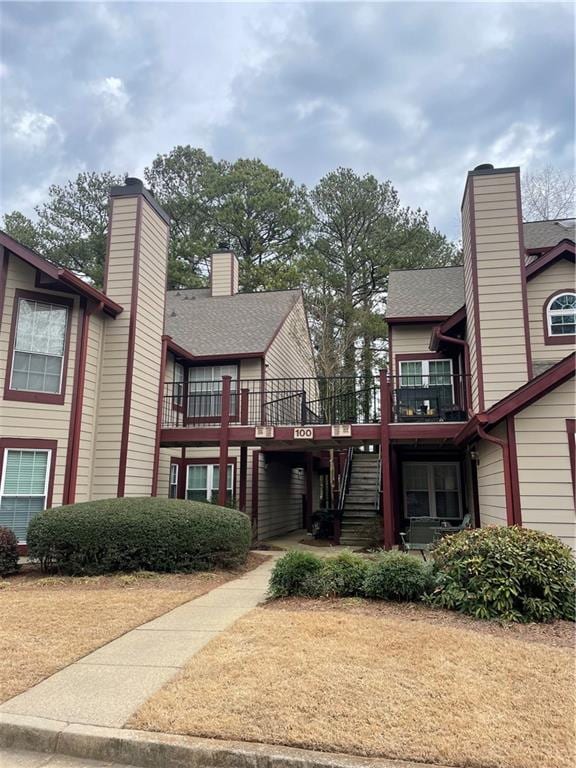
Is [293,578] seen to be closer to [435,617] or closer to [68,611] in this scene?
[435,617]

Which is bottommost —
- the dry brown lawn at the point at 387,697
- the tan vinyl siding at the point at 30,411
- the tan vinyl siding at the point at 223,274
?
the dry brown lawn at the point at 387,697

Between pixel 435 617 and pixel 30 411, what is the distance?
7952 millimetres

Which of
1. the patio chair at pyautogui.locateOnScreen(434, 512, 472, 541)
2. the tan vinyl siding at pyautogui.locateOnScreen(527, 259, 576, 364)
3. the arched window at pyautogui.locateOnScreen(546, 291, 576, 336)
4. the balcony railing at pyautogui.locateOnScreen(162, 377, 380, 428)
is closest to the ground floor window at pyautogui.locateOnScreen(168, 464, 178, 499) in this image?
the balcony railing at pyautogui.locateOnScreen(162, 377, 380, 428)

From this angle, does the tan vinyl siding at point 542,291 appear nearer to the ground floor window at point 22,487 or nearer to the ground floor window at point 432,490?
the ground floor window at point 432,490

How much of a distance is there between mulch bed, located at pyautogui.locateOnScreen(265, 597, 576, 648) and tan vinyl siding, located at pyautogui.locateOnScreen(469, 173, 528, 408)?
516 centimetres

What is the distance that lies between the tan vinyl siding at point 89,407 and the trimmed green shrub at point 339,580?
5676 mm

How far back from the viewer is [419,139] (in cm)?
1631

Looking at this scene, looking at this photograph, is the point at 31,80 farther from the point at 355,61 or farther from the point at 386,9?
the point at 386,9

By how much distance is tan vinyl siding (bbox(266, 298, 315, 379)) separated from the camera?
16.7 metres

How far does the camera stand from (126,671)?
4.37 metres

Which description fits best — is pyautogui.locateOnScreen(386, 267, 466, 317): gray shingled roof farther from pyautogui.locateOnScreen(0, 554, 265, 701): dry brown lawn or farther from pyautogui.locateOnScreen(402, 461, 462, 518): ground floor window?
pyautogui.locateOnScreen(0, 554, 265, 701): dry brown lawn

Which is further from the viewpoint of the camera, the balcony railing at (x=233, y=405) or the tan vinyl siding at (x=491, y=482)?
the balcony railing at (x=233, y=405)

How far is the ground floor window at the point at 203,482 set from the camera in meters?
15.0

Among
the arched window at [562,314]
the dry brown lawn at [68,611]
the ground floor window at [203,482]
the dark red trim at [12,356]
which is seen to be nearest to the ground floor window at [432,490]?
the arched window at [562,314]
